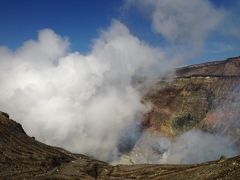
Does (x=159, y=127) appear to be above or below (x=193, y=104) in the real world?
below

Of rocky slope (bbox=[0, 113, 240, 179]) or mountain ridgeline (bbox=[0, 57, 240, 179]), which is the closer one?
rocky slope (bbox=[0, 113, 240, 179])

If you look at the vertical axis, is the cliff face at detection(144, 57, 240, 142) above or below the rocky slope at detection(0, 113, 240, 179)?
above

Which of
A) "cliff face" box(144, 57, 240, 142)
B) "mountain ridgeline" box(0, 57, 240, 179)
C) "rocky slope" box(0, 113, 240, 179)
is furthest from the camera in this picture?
"cliff face" box(144, 57, 240, 142)

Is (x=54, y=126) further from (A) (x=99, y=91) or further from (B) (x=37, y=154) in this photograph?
(B) (x=37, y=154)

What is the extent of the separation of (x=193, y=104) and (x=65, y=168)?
88.5 m

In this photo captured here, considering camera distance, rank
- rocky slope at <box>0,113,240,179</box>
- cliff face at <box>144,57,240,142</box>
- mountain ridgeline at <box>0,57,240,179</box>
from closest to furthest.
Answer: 1. rocky slope at <box>0,113,240,179</box>
2. mountain ridgeline at <box>0,57,240,179</box>
3. cliff face at <box>144,57,240,142</box>

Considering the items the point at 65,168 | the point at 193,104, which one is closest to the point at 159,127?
the point at 193,104

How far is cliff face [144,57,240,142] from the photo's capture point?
165 meters

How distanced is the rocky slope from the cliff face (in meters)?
65.4

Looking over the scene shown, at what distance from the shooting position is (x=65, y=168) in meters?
93.2

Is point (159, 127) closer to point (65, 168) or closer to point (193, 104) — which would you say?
point (193, 104)

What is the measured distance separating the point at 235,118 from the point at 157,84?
39735mm

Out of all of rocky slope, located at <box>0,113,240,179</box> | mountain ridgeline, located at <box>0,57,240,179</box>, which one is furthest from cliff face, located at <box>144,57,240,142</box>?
rocky slope, located at <box>0,113,240,179</box>

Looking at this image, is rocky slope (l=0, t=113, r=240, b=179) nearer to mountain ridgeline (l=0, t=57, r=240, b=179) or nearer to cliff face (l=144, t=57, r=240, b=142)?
mountain ridgeline (l=0, t=57, r=240, b=179)
